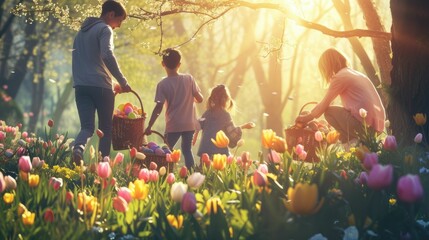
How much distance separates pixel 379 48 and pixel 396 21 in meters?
3.47

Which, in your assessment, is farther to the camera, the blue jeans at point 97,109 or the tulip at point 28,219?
the blue jeans at point 97,109

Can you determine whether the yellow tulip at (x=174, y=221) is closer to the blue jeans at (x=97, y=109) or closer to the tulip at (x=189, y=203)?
the tulip at (x=189, y=203)

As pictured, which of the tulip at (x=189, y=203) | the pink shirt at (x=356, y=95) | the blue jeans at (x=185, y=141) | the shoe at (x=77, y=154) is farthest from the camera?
the blue jeans at (x=185, y=141)

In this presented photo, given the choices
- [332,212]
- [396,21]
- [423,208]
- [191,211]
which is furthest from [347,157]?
[191,211]

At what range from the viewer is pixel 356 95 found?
7.31 meters

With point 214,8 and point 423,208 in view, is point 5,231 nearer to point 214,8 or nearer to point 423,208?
point 423,208

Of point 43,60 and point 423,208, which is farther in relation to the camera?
point 43,60

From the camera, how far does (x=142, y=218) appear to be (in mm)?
3287

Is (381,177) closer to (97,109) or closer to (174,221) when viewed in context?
(174,221)

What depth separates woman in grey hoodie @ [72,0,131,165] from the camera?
709 cm

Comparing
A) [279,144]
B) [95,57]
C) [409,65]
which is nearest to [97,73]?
[95,57]

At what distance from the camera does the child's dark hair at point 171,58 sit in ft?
25.7

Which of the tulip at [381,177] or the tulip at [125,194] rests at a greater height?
the tulip at [381,177]

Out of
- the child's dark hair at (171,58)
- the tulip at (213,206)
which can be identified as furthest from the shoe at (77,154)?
the tulip at (213,206)
